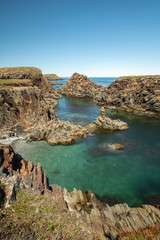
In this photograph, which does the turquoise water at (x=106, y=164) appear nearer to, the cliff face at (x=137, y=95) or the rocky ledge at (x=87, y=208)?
the rocky ledge at (x=87, y=208)

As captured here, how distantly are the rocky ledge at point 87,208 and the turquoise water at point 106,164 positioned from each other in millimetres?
2960

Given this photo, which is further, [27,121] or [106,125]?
[106,125]

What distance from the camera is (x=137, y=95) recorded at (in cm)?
8325

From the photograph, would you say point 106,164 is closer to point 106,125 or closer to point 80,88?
point 106,125

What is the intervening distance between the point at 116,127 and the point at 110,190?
3074 cm

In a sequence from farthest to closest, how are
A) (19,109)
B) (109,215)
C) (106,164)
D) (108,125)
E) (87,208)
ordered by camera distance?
(108,125) < (19,109) < (106,164) < (87,208) < (109,215)

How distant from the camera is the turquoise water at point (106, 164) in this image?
911 inches

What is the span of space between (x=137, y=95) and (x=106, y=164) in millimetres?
68131

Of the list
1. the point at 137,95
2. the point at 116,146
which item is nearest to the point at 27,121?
the point at 116,146

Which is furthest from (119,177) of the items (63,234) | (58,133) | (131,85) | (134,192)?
(131,85)

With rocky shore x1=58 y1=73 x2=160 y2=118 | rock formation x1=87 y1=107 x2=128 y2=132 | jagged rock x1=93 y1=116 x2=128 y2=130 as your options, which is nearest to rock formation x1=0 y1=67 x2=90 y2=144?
rock formation x1=87 y1=107 x2=128 y2=132

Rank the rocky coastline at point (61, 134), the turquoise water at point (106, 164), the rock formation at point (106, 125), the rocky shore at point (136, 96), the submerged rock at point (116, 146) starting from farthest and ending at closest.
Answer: the rocky shore at point (136, 96), the rock formation at point (106, 125), the submerged rock at point (116, 146), the turquoise water at point (106, 164), the rocky coastline at point (61, 134)

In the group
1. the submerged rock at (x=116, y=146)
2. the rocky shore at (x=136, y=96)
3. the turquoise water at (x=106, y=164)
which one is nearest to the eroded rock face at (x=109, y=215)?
the turquoise water at (x=106, y=164)

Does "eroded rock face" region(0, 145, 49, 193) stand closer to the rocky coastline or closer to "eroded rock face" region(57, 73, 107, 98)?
the rocky coastline
